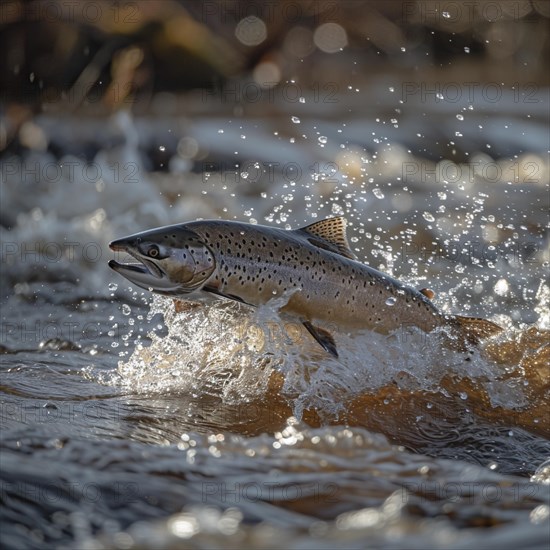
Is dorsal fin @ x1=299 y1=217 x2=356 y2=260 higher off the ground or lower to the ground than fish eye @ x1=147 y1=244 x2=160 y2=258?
higher

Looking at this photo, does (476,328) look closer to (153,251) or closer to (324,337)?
(324,337)

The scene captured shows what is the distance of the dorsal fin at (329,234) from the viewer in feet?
14.2

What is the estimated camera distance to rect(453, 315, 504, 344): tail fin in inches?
184

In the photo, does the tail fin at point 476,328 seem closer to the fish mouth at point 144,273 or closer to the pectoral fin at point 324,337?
the pectoral fin at point 324,337

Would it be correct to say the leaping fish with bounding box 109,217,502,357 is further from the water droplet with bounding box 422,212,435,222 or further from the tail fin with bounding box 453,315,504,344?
the water droplet with bounding box 422,212,435,222

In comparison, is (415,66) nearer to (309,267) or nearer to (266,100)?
(266,100)

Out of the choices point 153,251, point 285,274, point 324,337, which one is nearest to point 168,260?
point 153,251

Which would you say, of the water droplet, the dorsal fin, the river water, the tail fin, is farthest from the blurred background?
the dorsal fin

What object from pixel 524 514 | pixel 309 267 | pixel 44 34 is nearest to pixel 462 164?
pixel 44 34

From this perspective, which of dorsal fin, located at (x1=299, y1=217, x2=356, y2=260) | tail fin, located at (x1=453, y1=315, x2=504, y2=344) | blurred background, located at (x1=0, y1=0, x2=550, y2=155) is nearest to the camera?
dorsal fin, located at (x1=299, y1=217, x2=356, y2=260)

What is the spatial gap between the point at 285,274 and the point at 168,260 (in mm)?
510

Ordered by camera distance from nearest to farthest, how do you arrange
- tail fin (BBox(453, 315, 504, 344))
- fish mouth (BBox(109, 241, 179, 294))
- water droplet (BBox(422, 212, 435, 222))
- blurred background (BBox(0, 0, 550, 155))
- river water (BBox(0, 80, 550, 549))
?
river water (BBox(0, 80, 550, 549)), fish mouth (BBox(109, 241, 179, 294)), tail fin (BBox(453, 315, 504, 344)), water droplet (BBox(422, 212, 435, 222)), blurred background (BBox(0, 0, 550, 155))

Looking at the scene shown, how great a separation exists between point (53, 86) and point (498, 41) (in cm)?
977

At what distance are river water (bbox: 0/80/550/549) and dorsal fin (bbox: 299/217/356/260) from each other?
0.38m
